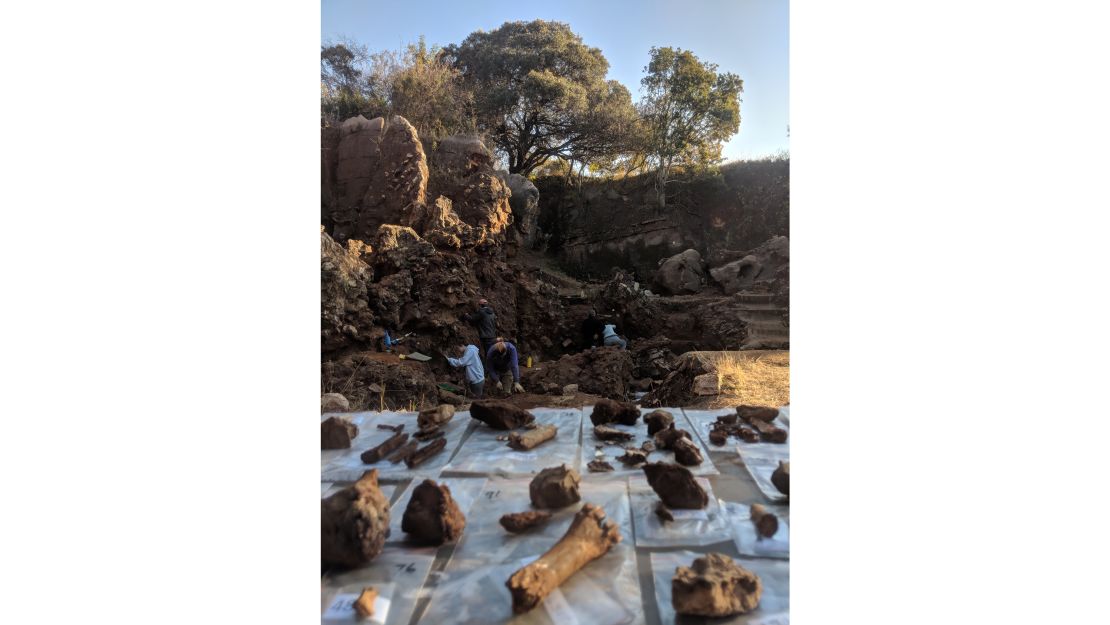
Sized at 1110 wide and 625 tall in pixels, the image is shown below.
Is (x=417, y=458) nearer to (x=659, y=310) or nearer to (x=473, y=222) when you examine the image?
(x=473, y=222)

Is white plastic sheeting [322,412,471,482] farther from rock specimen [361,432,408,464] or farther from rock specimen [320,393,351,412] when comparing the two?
rock specimen [320,393,351,412]

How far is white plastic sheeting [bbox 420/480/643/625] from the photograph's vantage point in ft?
3.90

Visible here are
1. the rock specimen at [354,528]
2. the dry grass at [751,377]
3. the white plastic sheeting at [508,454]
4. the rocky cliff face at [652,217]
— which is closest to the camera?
the rock specimen at [354,528]

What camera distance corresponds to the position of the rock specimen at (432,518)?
133 cm

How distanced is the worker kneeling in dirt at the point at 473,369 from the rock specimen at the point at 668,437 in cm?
71

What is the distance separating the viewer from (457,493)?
146cm

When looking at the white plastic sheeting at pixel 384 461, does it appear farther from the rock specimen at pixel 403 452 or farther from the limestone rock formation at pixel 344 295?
the limestone rock formation at pixel 344 295

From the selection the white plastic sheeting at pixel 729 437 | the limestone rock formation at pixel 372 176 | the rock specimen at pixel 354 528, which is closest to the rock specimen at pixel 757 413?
the white plastic sheeting at pixel 729 437

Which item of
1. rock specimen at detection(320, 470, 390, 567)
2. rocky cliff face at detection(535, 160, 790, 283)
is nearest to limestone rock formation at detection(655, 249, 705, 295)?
rocky cliff face at detection(535, 160, 790, 283)

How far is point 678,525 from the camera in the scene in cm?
139

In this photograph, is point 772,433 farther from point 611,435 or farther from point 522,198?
point 522,198

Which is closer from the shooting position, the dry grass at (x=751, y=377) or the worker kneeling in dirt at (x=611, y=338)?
the dry grass at (x=751, y=377)

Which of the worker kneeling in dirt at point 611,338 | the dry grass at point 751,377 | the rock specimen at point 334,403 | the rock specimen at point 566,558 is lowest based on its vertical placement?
the rock specimen at point 566,558

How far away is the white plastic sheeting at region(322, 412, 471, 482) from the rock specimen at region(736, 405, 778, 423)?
3.11ft
